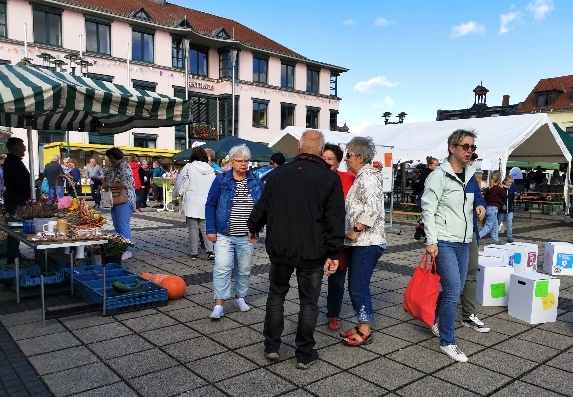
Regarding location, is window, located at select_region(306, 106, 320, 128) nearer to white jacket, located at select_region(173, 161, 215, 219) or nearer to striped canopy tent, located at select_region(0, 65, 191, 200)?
white jacket, located at select_region(173, 161, 215, 219)

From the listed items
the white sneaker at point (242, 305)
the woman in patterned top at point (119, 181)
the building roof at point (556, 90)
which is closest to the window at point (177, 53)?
the woman in patterned top at point (119, 181)

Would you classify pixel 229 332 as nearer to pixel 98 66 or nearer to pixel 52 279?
pixel 52 279

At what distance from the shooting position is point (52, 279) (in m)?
5.79

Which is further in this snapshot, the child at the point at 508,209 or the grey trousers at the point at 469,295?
the child at the point at 508,209

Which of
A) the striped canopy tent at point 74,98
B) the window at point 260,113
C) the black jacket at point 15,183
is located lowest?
the black jacket at point 15,183

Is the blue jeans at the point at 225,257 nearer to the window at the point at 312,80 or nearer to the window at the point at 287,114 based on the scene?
the window at the point at 287,114

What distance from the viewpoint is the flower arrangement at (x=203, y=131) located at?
33.6 meters

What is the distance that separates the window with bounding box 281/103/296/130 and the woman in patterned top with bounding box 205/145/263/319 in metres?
33.4

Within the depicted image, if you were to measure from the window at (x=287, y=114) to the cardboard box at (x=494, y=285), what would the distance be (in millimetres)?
33143

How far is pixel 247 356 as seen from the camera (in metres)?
3.83

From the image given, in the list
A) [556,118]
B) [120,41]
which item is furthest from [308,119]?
[556,118]

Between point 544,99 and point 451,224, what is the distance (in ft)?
168

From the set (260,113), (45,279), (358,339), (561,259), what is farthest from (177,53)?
(358,339)

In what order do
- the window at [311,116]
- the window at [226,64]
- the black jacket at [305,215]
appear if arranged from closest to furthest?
1. the black jacket at [305,215]
2. the window at [226,64]
3. the window at [311,116]
